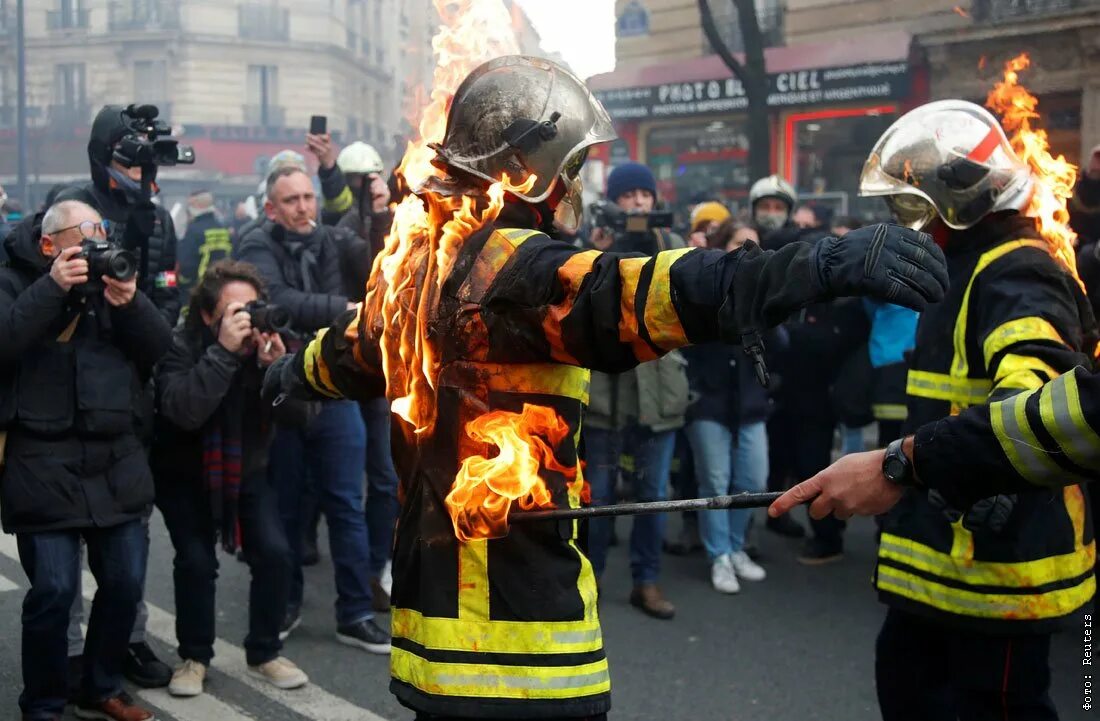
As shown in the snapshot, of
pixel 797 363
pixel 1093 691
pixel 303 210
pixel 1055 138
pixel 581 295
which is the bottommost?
pixel 1093 691

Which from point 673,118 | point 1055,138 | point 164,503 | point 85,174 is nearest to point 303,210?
point 164,503

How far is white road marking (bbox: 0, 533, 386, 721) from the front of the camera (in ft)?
14.3

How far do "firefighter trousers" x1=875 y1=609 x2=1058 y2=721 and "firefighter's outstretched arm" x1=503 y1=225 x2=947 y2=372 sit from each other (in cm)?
147

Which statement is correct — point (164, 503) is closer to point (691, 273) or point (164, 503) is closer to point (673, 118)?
point (691, 273)

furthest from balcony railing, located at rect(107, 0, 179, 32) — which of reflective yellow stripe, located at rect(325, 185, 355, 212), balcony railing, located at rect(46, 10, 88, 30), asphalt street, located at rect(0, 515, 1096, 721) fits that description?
asphalt street, located at rect(0, 515, 1096, 721)

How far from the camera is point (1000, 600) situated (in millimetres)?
3080

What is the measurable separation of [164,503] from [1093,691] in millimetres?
3871

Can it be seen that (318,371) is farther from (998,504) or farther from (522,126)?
(998,504)

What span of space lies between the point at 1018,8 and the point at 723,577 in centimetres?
1067

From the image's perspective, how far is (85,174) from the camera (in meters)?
30.3

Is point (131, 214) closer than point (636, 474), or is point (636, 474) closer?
point (131, 214)

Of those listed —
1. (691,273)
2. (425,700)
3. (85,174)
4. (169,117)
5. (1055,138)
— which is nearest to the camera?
(691,273)

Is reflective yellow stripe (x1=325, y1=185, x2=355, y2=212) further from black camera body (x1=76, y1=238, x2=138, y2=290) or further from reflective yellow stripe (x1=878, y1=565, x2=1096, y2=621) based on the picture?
reflective yellow stripe (x1=878, y1=565, x2=1096, y2=621)

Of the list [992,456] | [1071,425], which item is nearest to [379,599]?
[992,456]
